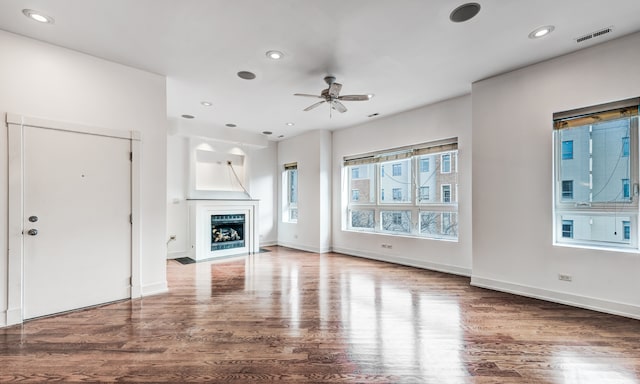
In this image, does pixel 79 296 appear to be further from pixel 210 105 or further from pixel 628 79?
pixel 628 79

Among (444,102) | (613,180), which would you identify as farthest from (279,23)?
(613,180)

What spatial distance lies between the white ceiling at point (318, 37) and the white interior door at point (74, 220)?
1.08m

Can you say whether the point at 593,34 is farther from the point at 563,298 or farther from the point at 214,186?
the point at 214,186

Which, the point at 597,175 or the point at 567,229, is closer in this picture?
the point at 597,175

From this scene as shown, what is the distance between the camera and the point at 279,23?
2.66 metres

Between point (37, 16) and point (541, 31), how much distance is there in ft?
15.3

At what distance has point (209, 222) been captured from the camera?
20.1 feet

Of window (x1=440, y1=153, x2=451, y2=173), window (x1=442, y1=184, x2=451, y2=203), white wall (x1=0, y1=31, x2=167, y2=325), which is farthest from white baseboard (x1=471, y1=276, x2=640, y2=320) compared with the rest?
white wall (x1=0, y1=31, x2=167, y2=325)

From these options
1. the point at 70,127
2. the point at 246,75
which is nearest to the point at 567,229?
the point at 246,75

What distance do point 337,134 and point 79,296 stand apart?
5.29 metres

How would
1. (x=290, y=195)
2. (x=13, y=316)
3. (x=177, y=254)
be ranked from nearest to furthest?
(x=13, y=316) → (x=177, y=254) → (x=290, y=195)

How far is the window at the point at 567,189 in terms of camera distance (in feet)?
11.0

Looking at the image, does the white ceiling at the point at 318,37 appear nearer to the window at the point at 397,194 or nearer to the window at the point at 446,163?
the window at the point at 446,163

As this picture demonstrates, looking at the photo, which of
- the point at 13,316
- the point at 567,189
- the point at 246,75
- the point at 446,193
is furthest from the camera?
the point at 446,193
